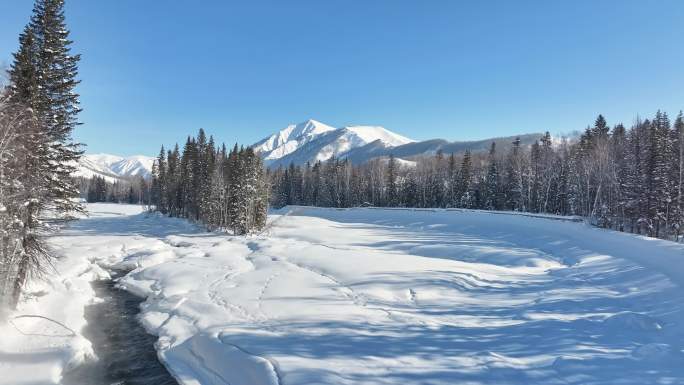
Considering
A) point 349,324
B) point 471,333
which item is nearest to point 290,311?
point 349,324

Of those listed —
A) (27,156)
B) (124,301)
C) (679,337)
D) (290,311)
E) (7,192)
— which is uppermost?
(27,156)

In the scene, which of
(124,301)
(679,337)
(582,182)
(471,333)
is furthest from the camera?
(582,182)

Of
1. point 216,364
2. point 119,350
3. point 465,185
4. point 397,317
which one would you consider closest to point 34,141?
point 119,350

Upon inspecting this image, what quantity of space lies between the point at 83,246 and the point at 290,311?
3303 cm

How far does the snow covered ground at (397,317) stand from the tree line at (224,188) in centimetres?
2229

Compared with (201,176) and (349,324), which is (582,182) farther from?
(201,176)

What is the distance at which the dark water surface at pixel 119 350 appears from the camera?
1186cm

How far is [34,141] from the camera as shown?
607 inches

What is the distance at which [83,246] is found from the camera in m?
37.8

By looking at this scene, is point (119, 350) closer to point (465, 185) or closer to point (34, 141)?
point (34, 141)

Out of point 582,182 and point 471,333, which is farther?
point 582,182

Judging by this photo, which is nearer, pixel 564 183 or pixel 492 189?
pixel 564 183

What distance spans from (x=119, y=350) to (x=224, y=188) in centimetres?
4008

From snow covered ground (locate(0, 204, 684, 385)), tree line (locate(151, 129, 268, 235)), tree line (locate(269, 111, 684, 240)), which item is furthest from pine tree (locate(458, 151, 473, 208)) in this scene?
snow covered ground (locate(0, 204, 684, 385))
